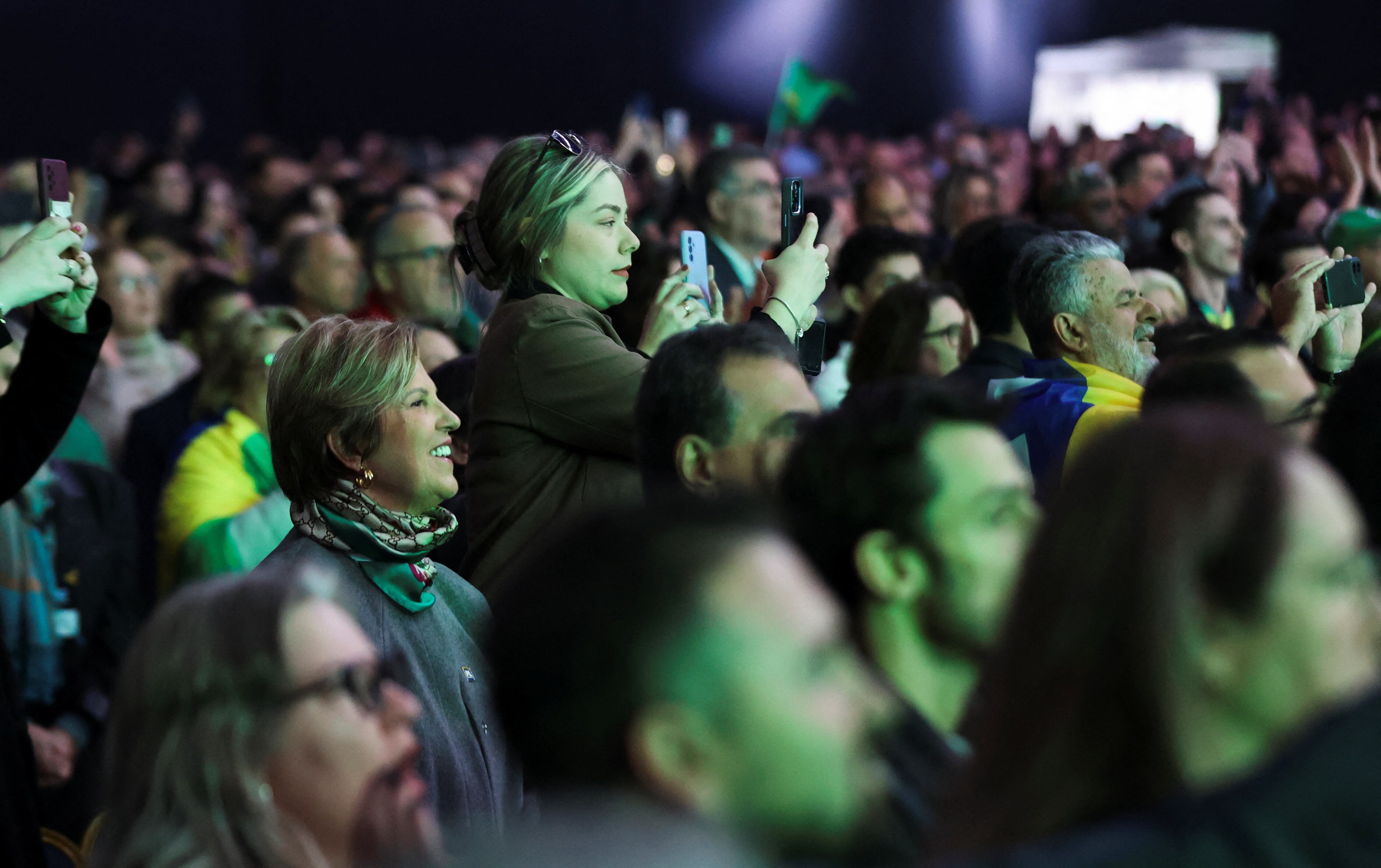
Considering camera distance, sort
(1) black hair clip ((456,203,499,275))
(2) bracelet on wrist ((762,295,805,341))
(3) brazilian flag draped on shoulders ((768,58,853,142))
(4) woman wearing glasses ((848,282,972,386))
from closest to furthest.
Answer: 1. (2) bracelet on wrist ((762,295,805,341))
2. (1) black hair clip ((456,203,499,275))
3. (4) woman wearing glasses ((848,282,972,386))
4. (3) brazilian flag draped on shoulders ((768,58,853,142))

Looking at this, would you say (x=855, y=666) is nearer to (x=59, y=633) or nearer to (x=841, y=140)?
(x=59, y=633)

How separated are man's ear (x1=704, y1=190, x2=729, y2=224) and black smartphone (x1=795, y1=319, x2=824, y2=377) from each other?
216 cm

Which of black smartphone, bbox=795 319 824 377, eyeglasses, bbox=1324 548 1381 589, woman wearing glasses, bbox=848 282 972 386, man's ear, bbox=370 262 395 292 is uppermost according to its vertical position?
eyeglasses, bbox=1324 548 1381 589

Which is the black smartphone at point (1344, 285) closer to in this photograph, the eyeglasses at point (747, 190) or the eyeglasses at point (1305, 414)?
the eyeglasses at point (1305, 414)

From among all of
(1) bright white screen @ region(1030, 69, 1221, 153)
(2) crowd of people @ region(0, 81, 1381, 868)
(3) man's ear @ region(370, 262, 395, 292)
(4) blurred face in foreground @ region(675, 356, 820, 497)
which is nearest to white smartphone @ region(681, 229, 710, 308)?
(2) crowd of people @ region(0, 81, 1381, 868)

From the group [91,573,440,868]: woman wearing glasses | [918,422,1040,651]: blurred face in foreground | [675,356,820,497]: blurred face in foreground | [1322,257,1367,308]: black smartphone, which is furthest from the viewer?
[1322,257,1367,308]: black smartphone

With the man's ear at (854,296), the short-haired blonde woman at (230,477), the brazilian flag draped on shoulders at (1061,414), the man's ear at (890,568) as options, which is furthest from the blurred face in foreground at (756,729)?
the man's ear at (854,296)

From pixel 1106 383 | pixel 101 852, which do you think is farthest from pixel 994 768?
pixel 1106 383

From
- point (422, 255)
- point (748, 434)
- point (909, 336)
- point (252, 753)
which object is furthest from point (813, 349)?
point (422, 255)

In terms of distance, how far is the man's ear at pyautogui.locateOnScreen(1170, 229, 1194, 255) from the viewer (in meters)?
5.38

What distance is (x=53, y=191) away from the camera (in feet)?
9.77

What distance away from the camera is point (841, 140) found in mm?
17875

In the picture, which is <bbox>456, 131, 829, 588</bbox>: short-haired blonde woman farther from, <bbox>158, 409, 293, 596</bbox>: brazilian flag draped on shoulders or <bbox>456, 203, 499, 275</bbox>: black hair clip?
<bbox>158, 409, 293, 596</bbox>: brazilian flag draped on shoulders

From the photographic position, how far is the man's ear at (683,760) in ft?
Result: 4.19
